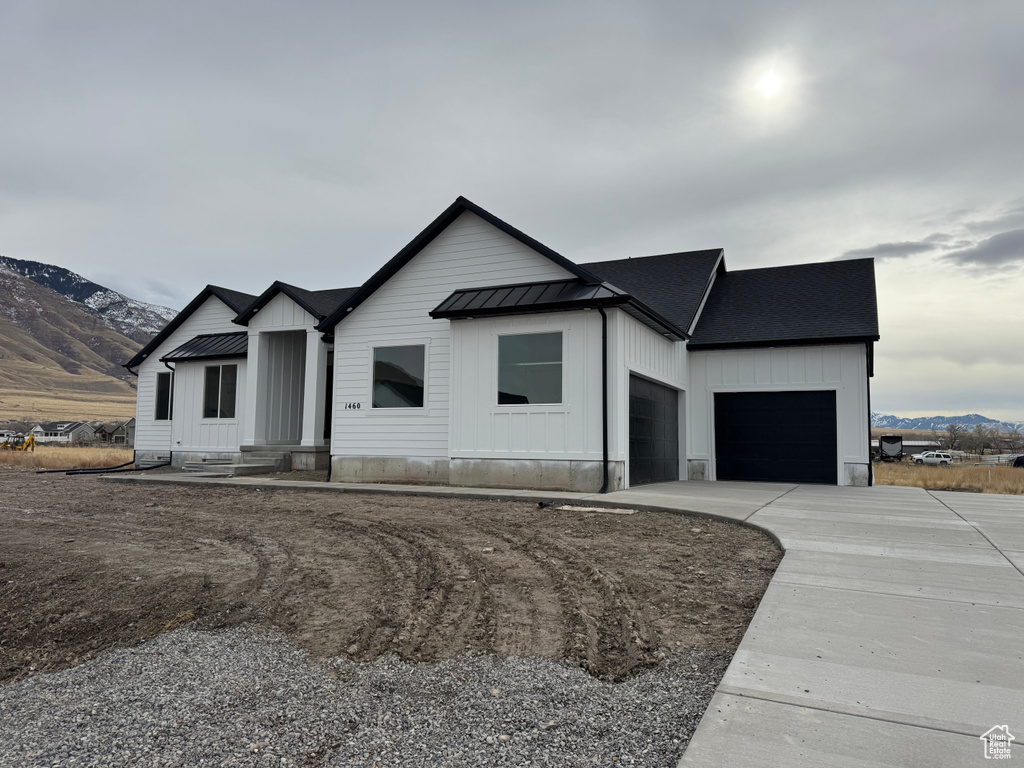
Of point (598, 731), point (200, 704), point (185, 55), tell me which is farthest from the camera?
point (185, 55)

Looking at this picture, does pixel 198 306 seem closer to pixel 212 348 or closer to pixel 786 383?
pixel 212 348

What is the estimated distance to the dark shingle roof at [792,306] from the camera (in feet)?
49.5

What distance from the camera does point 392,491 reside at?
11773mm

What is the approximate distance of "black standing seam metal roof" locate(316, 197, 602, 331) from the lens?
12711mm

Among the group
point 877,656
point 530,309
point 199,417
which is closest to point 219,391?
point 199,417

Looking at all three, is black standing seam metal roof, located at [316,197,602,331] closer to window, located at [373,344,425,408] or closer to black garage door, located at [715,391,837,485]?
window, located at [373,344,425,408]

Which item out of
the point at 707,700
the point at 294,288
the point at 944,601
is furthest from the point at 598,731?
the point at 294,288

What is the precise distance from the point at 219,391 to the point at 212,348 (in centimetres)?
139

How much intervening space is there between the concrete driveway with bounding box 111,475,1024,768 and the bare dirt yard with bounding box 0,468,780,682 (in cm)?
45

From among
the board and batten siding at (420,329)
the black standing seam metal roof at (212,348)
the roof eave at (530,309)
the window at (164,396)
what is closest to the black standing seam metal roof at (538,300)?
the roof eave at (530,309)

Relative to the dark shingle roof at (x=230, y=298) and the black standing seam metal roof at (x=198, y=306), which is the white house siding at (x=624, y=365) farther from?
the black standing seam metal roof at (x=198, y=306)

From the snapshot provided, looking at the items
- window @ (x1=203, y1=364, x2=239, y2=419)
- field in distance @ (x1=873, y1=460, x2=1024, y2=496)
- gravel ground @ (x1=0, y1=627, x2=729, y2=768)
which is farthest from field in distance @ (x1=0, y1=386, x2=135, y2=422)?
gravel ground @ (x1=0, y1=627, x2=729, y2=768)

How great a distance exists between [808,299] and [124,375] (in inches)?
8186

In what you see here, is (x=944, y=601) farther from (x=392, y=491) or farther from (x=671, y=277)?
(x=671, y=277)
